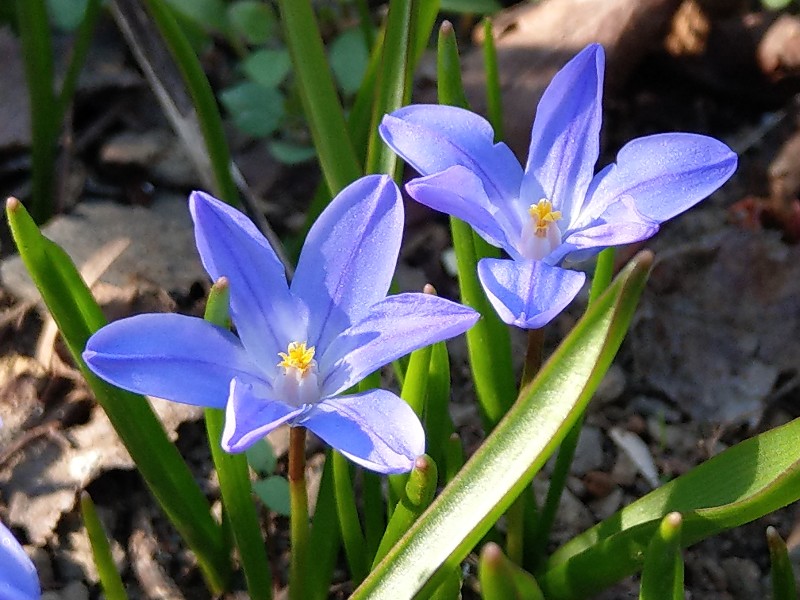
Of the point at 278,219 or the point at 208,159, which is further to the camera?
the point at 278,219

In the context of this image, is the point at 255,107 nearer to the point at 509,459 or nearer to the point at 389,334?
the point at 389,334

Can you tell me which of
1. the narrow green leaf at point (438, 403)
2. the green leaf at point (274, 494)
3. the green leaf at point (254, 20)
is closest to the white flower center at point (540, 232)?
the narrow green leaf at point (438, 403)

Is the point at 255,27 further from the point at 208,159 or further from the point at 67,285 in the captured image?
the point at 67,285

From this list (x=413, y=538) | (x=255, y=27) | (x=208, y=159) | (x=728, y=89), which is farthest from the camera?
(x=728, y=89)

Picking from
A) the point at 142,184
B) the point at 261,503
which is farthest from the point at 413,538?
the point at 142,184

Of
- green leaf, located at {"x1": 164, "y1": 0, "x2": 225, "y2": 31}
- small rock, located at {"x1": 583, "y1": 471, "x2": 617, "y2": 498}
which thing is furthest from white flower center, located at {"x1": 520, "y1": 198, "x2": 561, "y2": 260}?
green leaf, located at {"x1": 164, "y1": 0, "x2": 225, "y2": 31}

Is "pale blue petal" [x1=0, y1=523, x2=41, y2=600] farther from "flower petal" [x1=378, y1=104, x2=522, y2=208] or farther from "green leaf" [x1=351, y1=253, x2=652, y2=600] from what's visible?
"flower petal" [x1=378, y1=104, x2=522, y2=208]
